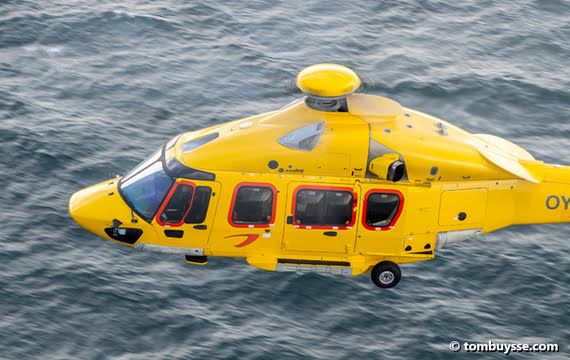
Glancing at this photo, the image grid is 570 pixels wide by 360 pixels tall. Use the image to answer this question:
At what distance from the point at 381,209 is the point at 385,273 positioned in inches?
76.9

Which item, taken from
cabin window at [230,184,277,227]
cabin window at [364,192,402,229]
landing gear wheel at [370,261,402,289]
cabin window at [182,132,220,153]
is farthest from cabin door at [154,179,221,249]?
landing gear wheel at [370,261,402,289]

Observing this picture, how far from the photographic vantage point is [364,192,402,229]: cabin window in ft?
94.2

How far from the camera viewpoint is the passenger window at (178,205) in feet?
94.2

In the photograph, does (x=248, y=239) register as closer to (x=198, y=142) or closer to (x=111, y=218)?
(x=198, y=142)

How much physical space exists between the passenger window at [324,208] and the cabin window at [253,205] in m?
0.74

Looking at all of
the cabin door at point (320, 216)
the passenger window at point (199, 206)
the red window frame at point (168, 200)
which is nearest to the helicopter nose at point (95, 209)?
the red window frame at point (168, 200)

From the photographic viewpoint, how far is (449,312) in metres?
32.3

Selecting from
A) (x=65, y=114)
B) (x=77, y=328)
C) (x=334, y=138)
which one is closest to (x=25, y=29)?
(x=65, y=114)

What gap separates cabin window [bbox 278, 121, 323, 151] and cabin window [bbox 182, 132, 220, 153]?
76.6 inches

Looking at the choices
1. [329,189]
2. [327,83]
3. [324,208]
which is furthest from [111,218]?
[327,83]

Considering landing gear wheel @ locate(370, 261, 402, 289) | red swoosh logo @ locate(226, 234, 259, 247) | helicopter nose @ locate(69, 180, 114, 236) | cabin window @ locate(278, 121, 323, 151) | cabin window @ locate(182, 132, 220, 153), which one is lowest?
landing gear wheel @ locate(370, 261, 402, 289)

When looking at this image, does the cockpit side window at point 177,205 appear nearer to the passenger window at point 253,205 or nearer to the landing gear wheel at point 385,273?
the passenger window at point 253,205

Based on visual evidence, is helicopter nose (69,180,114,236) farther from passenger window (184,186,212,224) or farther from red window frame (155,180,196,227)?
passenger window (184,186,212,224)

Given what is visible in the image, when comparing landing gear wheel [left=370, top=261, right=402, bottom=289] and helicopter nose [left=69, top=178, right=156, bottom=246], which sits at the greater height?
helicopter nose [left=69, top=178, right=156, bottom=246]
